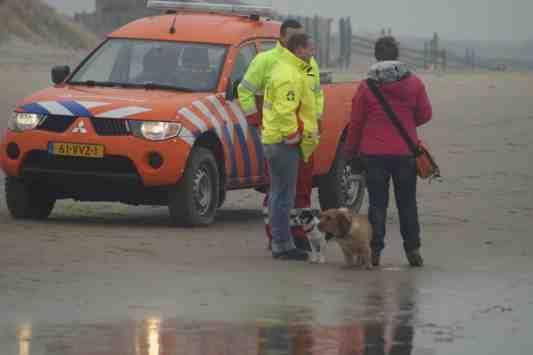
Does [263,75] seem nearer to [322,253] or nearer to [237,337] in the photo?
[322,253]

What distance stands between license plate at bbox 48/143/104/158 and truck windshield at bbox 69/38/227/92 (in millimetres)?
1027

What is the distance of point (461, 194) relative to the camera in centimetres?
1994

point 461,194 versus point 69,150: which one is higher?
point 69,150

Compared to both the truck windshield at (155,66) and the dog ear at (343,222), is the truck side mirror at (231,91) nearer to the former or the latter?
the truck windshield at (155,66)

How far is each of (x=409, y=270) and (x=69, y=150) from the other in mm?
3492

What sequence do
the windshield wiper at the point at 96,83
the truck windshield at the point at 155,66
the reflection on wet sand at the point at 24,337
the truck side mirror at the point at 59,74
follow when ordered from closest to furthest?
the reflection on wet sand at the point at 24,337
the truck windshield at the point at 155,66
the windshield wiper at the point at 96,83
the truck side mirror at the point at 59,74

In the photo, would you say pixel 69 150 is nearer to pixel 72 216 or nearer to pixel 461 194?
pixel 72 216

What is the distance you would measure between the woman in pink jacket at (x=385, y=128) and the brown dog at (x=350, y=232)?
24cm

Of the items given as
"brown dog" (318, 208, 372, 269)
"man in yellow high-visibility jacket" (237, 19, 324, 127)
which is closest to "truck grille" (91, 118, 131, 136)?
"man in yellow high-visibility jacket" (237, 19, 324, 127)

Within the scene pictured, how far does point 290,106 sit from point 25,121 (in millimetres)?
3018

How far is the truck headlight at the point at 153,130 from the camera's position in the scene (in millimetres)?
15484

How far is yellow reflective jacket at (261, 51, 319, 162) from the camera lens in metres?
13.7

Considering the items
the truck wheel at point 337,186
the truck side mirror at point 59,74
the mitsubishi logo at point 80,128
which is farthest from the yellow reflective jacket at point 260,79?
the truck wheel at point 337,186

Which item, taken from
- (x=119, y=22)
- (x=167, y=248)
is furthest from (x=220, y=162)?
(x=119, y=22)
